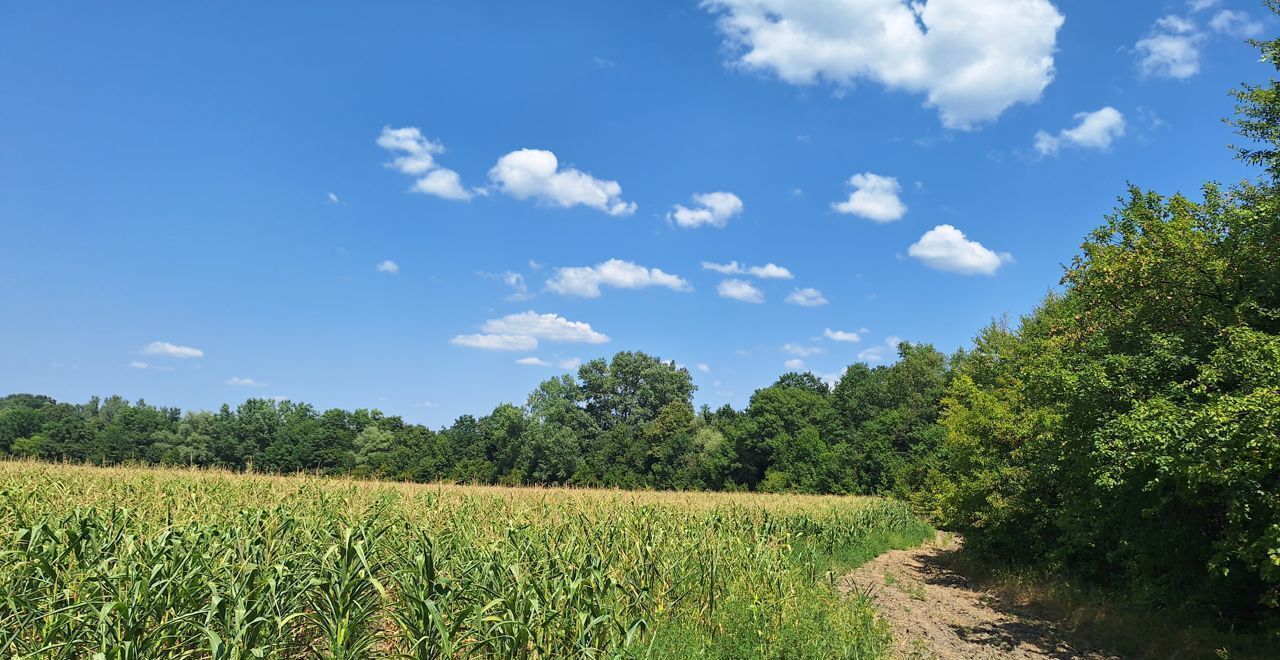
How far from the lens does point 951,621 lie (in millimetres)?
12703

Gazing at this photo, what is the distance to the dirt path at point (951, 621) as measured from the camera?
34.3 feet

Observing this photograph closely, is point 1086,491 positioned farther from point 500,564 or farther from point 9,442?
point 9,442

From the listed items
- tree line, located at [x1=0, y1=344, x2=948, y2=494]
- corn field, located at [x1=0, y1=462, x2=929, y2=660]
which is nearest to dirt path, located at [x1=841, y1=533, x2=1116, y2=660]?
corn field, located at [x1=0, y1=462, x2=929, y2=660]

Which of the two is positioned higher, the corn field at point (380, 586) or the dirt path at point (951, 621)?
the corn field at point (380, 586)

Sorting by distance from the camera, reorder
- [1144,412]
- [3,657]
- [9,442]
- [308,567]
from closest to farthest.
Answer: [3,657]
[308,567]
[1144,412]
[9,442]

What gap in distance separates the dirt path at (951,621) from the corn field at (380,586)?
1.43 m

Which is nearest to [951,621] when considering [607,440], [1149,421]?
[1149,421]

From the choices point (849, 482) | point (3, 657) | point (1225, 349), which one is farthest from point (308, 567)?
point (849, 482)

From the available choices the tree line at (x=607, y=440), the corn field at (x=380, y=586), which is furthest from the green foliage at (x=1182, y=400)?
the tree line at (x=607, y=440)

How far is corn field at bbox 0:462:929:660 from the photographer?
4.90 m

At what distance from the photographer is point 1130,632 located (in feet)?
39.1

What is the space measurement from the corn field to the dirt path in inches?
56.1

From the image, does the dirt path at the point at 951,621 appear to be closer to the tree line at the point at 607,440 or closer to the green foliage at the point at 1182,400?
the green foliage at the point at 1182,400

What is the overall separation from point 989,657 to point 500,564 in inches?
342
